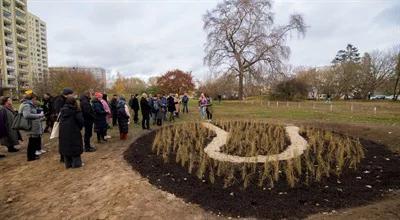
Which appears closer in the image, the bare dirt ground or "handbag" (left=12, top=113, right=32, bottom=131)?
the bare dirt ground

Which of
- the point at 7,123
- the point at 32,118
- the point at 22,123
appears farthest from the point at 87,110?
the point at 7,123

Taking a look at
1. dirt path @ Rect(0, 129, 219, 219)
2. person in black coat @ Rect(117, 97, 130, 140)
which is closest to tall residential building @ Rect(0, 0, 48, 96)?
person in black coat @ Rect(117, 97, 130, 140)

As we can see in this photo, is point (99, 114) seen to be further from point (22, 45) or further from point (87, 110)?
point (22, 45)

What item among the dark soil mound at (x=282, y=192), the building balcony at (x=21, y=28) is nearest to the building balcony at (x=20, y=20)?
the building balcony at (x=21, y=28)

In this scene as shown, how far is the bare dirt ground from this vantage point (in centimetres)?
459

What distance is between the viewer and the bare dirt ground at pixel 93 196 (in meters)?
4.59

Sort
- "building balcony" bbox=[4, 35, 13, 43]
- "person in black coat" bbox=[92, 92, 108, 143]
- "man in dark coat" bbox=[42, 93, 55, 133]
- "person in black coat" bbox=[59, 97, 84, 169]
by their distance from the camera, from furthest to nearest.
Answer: "building balcony" bbox=[4, 35, 13, 43], "man in dark coat" bbox=[42, 93, 55, 133], "person in black coat" bbox=[92, 92, 108, 143], "person in black coat" bbox=[59, 97, 84, 169]

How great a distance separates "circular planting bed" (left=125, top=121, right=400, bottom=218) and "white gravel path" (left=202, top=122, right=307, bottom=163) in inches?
1.1

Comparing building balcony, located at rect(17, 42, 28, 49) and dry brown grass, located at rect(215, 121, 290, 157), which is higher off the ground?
building balcony, located at rect(17, 42, 28, 49)

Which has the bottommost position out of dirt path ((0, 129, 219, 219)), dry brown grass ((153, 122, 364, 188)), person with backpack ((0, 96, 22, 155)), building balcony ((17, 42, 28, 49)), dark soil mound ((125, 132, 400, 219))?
dirt path ((0, 129, 219, 219))

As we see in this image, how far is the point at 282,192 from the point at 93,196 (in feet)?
12.5

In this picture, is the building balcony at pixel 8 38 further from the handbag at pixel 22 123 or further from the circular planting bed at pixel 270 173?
the circular planting bed at pixel 270 173

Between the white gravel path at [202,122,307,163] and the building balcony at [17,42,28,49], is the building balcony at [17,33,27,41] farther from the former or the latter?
the white gravel path at [202,122,307,163]

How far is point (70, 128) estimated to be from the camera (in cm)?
668
